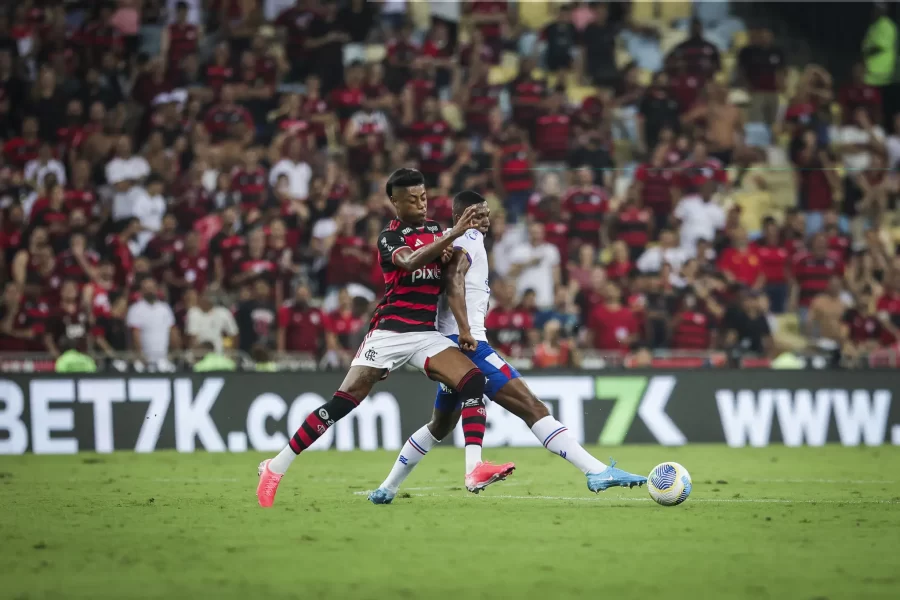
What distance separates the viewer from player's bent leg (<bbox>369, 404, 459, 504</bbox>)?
30.8 ft

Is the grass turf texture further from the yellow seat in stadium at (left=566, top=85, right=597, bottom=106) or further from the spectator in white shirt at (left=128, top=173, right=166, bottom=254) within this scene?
the yellow seat in stadium at (left=566, top=85, right=597, bottom=106)

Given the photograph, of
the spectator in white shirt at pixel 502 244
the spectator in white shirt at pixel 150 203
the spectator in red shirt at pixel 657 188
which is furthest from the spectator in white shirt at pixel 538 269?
the spectator in white shirt at pixel 150 203

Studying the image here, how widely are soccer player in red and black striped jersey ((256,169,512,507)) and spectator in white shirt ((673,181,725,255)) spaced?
1165 centimetres

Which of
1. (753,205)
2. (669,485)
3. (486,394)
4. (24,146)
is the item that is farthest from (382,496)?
(24,146)

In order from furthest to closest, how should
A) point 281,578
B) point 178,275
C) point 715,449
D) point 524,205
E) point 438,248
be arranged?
point 524,205 < point 178,275 < point 715,449 < point 438,248 < point 281,578

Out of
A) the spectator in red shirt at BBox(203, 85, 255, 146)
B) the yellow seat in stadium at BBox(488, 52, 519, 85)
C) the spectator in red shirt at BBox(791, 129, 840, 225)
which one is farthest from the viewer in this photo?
the yellow seat in stadium at BBox(488, 52, 519, 85)

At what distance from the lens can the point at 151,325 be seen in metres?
18.3

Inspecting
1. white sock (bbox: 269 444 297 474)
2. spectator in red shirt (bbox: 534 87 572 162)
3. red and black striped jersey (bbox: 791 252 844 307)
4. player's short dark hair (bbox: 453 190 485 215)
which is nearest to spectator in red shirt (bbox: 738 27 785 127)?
spectator in red shirt (bbox: 534 87 572 162)

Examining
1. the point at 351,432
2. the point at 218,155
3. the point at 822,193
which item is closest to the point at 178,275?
the point at 218,155

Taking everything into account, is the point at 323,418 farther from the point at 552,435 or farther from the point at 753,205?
the point at 753,205

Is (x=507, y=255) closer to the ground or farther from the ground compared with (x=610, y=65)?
closer to the ground

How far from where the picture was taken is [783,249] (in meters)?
19.8

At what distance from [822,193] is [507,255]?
5637 mm

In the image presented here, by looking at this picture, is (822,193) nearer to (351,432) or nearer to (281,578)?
(351,432)
